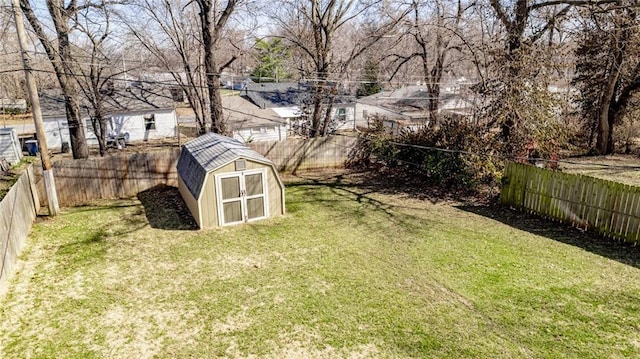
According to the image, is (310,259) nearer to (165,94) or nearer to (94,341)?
(94,341)

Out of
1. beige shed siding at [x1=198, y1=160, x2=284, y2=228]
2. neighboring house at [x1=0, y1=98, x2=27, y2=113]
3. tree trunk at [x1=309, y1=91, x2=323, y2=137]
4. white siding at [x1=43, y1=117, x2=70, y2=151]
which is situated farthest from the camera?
neighboring house at [x1=0, y1=98, x2=27, y2=113]

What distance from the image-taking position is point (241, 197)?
35.0ft

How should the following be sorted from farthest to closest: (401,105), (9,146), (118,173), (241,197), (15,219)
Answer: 1. (401,105)
2. (9,146)
3. (118,173)
4. (241,197)
5. (15,219)

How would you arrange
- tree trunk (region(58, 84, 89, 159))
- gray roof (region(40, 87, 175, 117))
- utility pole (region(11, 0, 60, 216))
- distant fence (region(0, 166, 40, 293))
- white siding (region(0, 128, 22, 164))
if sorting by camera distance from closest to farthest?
distant fence (region(0, 166, 40, 293)), utility pole (region(11, 0, 60, 216)), tree trunk (region(58, 84, 89, 159)), white siding (region(0, 128, 22, 164)), gray roof (region(40, 87, 175, 117))

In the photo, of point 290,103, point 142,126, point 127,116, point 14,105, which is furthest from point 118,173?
point 14,105

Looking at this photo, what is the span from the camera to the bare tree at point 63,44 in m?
13.4

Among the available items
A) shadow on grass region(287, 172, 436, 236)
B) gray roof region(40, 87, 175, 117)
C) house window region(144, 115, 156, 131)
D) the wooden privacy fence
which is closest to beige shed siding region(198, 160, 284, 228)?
shadow on grass region(287, 172, 436, 236)

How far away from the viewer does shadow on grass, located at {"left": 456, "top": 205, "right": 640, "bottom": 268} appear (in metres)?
8.70

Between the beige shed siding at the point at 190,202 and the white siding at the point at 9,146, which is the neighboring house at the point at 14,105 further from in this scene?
the beige shed siding at the point at 190,202

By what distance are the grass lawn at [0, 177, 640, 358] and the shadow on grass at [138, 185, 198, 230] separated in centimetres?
12

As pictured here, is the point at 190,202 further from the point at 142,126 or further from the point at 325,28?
the point at 142,126

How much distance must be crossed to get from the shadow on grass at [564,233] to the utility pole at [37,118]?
12030 millimetres

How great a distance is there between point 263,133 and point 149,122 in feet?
23.7

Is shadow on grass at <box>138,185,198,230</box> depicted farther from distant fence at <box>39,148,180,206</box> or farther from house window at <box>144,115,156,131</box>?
house window at <box>144,115,156,131</box>
